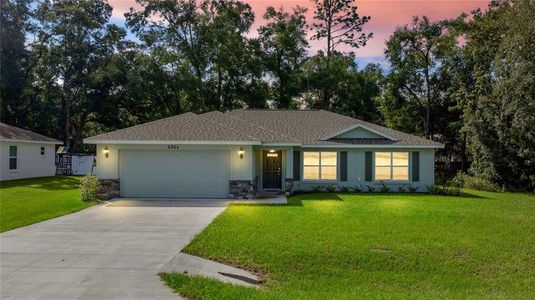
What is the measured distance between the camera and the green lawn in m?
6.53

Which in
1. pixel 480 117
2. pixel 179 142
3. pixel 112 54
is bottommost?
pixel 179 142

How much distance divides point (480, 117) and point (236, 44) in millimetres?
19670

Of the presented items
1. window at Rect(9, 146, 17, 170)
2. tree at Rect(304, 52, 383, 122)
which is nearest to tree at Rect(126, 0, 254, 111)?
tree at Rect(304, 52, 383, 122)

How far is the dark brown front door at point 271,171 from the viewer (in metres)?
19.9

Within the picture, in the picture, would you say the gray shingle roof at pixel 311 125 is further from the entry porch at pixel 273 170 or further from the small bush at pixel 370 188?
the small bush at pixel 370 188

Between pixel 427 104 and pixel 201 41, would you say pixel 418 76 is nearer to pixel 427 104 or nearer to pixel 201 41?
pixel 427 104

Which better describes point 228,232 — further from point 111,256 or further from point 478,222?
point 478,222

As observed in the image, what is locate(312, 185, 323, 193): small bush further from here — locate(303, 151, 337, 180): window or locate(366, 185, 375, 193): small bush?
locate(366, 185, 375, 193): small bush

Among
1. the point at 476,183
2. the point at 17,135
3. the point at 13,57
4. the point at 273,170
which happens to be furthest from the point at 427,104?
the point at 13,57

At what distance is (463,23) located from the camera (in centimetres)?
3111

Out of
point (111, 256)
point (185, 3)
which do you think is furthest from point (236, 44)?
point (111, 256)

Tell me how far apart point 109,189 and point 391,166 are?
1287cm

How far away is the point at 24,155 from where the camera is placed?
24.4 meters

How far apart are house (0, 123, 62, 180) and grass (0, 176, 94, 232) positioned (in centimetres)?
183
